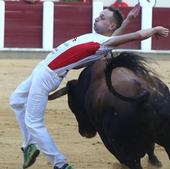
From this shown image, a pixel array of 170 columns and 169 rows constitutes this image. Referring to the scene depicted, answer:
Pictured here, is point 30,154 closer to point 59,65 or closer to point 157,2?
point 59,65

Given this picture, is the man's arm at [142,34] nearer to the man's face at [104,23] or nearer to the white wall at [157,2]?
the man's face at [104,23]

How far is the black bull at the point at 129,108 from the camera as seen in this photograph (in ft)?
12.4

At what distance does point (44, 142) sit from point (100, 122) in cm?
54

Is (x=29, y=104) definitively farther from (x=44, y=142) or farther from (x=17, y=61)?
(x=17, y=61)

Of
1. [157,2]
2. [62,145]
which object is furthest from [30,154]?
[157,2]

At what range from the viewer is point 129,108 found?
12.5ft

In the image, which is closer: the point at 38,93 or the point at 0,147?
the point at 38,93

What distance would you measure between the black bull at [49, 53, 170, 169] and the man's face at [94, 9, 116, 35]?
250 mm

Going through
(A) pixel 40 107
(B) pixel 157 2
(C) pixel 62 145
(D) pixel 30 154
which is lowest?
(C) pixel 62 145

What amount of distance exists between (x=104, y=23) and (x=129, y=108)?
0.64m

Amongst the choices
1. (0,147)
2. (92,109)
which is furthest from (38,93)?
(0,147)

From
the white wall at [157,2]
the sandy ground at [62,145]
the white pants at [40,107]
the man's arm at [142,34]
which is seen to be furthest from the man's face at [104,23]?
the white wall at [157,2]

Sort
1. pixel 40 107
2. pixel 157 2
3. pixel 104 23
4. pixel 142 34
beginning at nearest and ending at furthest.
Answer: pixel 142 34 < pixel 104 23 < pixel 40 107 < pixel 157 2

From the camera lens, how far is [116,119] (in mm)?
3826
